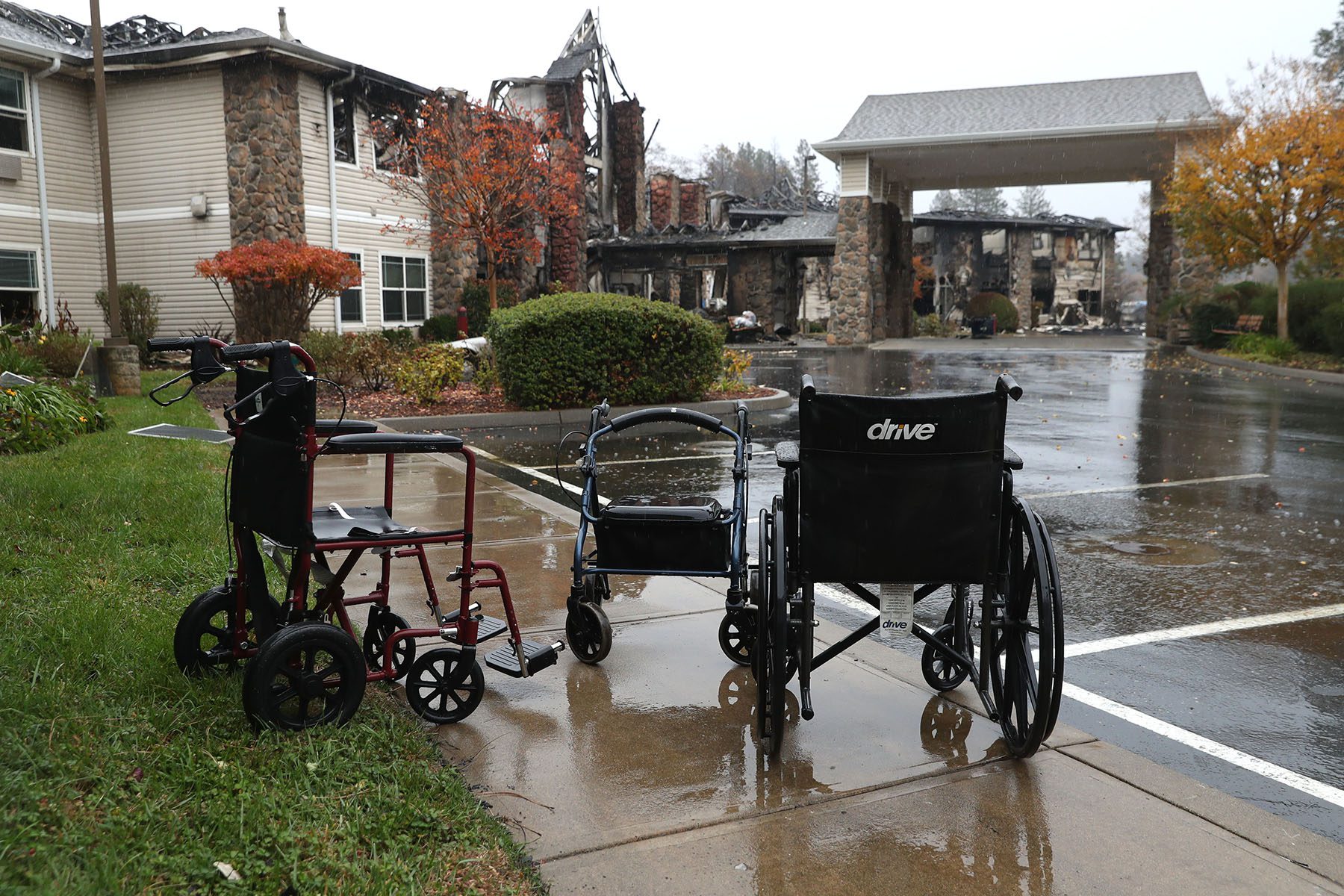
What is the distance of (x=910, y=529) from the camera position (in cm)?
359

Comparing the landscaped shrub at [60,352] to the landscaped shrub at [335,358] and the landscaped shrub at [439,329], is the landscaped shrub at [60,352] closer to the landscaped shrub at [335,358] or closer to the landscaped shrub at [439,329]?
the landscaped shrub at [335,358]

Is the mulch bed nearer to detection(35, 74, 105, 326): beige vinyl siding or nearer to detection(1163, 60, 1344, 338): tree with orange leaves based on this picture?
detection(35, 74, 105, 326): beige vinyl siding

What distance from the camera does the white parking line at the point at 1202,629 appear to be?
17.2 ft

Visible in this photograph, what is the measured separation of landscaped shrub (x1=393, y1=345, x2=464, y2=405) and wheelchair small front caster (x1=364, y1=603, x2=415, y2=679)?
1013cm

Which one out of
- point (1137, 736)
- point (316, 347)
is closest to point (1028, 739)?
point (1137, 736)

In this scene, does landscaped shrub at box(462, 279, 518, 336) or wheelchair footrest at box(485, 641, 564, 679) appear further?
landscaped shrub at box(462, 279, 518, 336)

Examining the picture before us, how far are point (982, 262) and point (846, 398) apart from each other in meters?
50.2

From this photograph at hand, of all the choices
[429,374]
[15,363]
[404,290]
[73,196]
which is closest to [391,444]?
[15,363]

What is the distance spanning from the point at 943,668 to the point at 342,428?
266cm

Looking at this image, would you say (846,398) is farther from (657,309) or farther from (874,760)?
(657,309)

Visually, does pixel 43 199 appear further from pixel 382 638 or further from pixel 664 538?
pixel 664 538

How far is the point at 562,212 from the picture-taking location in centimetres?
2914

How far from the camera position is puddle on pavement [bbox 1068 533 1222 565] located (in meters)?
6.91

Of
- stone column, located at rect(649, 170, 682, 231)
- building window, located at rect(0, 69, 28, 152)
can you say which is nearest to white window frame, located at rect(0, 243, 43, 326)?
building window, located at rect(0, 69, 28, 152)
